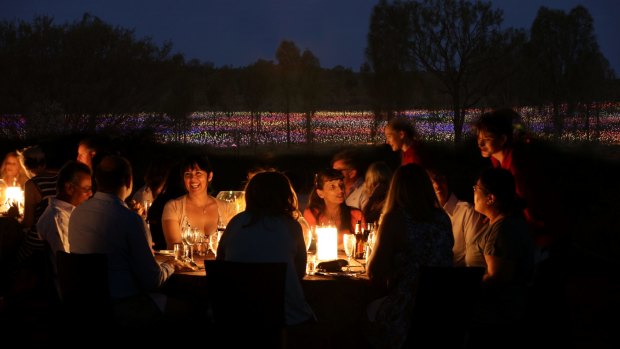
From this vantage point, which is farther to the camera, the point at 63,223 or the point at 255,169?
the point at 255,169

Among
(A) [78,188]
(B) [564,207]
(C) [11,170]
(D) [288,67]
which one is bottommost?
(B) [564,207]

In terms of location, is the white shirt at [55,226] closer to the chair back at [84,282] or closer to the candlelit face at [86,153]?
the chair back at [84,282]

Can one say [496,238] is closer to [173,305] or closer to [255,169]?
[173,305]

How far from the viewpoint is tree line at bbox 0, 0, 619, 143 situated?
67.1ft

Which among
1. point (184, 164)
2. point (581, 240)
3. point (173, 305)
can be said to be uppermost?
point (184, 164)

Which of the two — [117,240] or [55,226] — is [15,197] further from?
[117,240]

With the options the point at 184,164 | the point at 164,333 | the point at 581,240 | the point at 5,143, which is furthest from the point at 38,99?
the point at 164,333

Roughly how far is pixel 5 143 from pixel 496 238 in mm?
15513

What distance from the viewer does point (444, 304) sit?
3.55 metres

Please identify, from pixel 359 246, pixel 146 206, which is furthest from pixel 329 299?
pixel 146 206

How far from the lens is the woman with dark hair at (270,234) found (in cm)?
376

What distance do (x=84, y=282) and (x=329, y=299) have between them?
1.39 meters

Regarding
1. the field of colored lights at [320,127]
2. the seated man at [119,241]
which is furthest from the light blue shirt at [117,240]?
the field of colored lights at [320,127]

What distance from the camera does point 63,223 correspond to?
4664 millimetres
